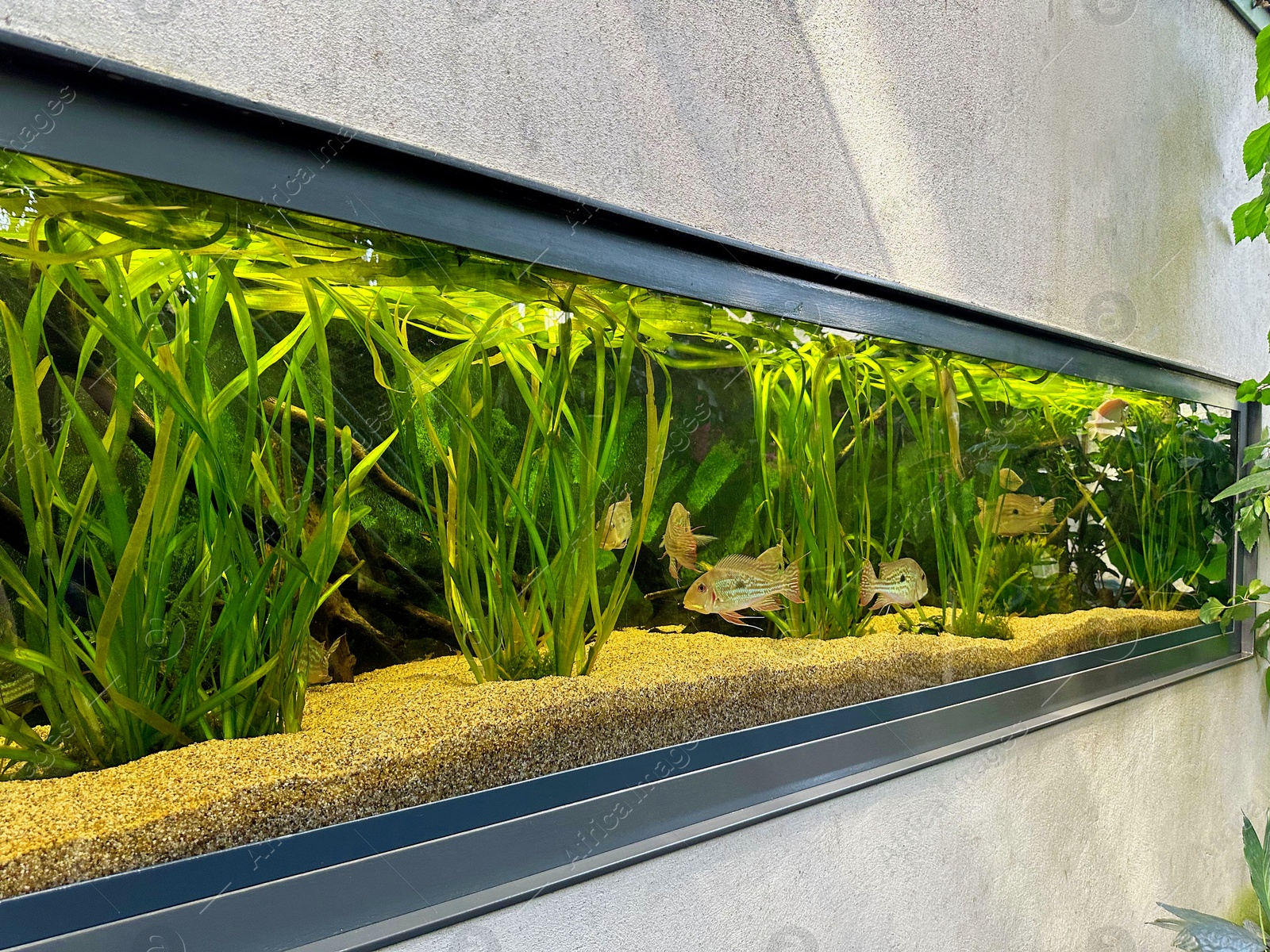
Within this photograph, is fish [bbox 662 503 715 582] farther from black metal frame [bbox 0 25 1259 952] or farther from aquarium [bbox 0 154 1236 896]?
black metal frame [bbox 0 25 1259 952]

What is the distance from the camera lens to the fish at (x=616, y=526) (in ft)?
4.00

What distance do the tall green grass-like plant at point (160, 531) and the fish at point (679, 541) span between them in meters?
0.47

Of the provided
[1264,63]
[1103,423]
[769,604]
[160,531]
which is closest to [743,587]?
[769,604]

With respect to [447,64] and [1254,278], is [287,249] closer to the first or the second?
[447,64]

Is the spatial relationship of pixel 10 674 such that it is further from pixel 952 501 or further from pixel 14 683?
pixel 952 501

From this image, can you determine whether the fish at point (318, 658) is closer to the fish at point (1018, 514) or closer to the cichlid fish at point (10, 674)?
the cichlid fish at point (10, 674)

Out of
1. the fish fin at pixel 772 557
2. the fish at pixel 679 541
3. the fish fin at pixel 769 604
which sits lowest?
the fish fin at pixel 769 604

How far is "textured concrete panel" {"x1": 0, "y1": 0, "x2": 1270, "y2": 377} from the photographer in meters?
0.93

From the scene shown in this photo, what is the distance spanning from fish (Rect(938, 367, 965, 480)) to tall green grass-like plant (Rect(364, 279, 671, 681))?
820 millimetres

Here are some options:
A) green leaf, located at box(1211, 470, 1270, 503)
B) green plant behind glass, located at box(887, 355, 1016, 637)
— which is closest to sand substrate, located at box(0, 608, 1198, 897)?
green plant behind glass, located at box(887, 355, 1016, 637)

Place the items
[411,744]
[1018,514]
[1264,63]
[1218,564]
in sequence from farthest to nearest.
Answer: [1218,564] → [1264,63] → [1018,514] → [411,744]

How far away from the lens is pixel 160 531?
86 centimetres

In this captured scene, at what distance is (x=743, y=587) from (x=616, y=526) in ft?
0.91

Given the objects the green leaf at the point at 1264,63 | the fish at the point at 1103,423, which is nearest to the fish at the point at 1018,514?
the fish at the point at 1103,423
